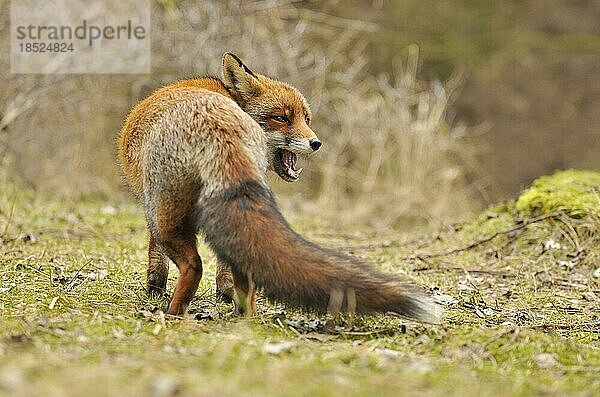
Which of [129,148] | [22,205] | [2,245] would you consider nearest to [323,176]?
[22,205]

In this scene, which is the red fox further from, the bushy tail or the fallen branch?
the fallen branch

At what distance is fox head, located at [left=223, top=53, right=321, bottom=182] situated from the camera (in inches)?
221

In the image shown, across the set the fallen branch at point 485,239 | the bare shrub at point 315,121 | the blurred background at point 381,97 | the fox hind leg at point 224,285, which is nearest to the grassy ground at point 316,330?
the fallen branch at point 485,239

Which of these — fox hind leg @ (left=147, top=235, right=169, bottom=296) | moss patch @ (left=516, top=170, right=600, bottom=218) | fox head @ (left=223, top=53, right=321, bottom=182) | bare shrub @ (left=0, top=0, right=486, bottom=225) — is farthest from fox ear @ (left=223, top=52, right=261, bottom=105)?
bare shrub @ (left=0, top=0, right=486, bottom=225)

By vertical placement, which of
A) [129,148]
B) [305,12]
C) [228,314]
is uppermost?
[305,12]

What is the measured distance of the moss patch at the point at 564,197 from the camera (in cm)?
777

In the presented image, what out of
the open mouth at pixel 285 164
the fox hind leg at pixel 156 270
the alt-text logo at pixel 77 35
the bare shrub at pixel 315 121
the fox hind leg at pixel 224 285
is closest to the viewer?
the fox hind leg at pixel 224 285

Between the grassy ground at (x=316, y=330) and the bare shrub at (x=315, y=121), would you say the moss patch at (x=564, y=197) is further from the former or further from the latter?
the bare shrub at (x=315, y=121)

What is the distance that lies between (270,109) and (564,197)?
12.2 ft

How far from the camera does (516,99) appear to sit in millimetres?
15969

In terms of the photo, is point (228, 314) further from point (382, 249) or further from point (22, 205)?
point (22, 205)

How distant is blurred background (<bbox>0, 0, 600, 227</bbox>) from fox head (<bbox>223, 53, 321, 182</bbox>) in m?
4.75

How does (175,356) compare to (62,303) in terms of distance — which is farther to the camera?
(62,303)

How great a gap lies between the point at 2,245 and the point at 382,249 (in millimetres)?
3658
